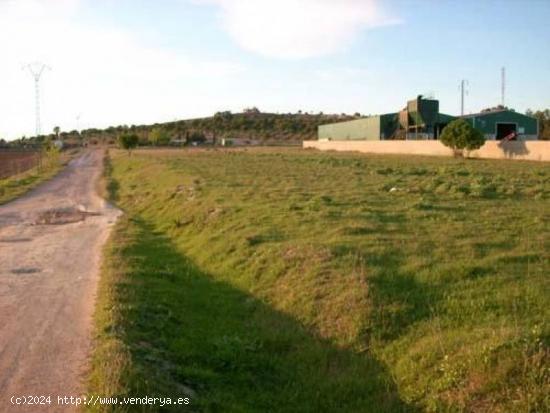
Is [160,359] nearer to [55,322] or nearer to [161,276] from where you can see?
[55,322]

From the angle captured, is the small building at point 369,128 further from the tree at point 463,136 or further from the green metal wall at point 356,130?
the tree at point 463,136

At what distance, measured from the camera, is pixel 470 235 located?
13281 mm

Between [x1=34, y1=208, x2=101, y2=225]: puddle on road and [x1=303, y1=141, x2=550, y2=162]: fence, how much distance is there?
3351 cm

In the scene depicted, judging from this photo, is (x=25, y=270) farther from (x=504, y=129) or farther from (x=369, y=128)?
(x=369, y=128)

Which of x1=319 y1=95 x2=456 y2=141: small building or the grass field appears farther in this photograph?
x1=319 y1=95 x2=456 y2=141: small building

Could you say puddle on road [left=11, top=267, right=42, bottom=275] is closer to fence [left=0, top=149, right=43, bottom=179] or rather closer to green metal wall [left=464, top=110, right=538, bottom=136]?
fence [left=0, top=149, right=43, bottom=179]

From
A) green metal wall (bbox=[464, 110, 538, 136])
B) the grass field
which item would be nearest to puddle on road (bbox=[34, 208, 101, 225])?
the grass field

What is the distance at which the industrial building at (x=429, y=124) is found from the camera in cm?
6644

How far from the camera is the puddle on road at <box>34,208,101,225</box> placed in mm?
22405

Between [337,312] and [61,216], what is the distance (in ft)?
54.2

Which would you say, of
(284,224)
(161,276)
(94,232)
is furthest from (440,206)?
(94,232)

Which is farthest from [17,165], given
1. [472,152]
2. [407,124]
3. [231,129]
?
[231,129]

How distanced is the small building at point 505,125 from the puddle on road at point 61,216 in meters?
48.6

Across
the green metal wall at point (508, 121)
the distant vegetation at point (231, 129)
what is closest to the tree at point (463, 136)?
the green metal wall at point (508, 121)
